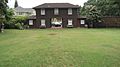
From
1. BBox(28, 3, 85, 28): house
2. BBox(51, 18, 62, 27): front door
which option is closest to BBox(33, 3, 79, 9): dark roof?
BBox(28, 3, 85, 28): house

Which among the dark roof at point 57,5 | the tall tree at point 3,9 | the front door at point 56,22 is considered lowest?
the front door at point 56,22

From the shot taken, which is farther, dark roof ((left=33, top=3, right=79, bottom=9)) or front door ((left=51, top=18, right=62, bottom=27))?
dark roof ((left=33, top=3, right=79, bottom=9))

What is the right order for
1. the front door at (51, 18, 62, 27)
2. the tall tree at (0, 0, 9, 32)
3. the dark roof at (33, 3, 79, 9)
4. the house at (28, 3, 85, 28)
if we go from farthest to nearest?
the dark roof at (33, 3, 79, 9), the house at (28, 3, 85, 28), the front door at (51, 18, 62, 27), the tall tree at (0, 0, 9, 32)

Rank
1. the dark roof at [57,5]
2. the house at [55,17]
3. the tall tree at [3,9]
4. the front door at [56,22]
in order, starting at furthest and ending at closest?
the dark roof at [57,5], the house at [55,17], the front door at [56,22], the tall tree at [3,9]

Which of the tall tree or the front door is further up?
the tall tree

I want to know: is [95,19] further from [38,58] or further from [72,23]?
[38,58]

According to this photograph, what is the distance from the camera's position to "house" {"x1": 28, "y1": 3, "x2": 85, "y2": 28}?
6600 centimetres

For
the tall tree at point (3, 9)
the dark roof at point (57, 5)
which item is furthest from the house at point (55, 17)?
the tall tree at point (3, 9)

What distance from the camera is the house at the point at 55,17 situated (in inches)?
2598

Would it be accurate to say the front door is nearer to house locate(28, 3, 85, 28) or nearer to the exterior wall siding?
house locate(28, 3, 85, 28)

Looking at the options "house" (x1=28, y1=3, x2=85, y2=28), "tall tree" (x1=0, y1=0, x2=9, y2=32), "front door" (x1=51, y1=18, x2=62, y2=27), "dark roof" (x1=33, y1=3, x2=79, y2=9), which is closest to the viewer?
"tall tree" (x1=0, y1=0, x2=9, y2=32)

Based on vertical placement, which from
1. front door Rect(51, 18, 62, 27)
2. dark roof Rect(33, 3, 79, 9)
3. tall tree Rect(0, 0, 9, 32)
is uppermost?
dark roof Rect(33, 3, 79, 9)

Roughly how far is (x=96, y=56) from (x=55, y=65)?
362 cm

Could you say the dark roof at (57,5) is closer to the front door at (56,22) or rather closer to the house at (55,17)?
the house at (55,17)
